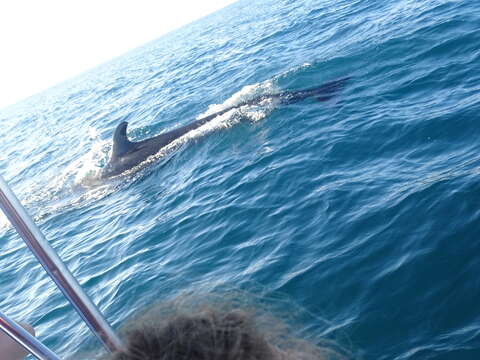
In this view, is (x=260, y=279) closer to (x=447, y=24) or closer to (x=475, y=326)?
(x=475, y=326)

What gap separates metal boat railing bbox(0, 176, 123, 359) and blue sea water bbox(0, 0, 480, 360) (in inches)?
112

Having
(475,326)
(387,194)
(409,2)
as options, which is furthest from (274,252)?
(409,2)

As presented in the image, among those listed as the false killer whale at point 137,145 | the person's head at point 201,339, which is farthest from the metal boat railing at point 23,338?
the false killer whale at point 137,145

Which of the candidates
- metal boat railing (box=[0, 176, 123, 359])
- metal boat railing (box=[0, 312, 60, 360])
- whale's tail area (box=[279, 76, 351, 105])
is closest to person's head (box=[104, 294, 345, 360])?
metal boat railing (box=[0, 176, 123, 359])

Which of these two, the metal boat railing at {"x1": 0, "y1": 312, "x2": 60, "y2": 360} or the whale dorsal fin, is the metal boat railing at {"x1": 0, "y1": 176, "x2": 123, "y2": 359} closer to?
the metal boat railing at {"x1": 0, "y1": 312, "x2": 60, "y2": 360}

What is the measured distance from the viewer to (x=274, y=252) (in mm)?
6301

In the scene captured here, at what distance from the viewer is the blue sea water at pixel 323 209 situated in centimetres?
485

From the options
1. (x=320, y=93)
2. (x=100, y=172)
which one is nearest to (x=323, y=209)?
(x=320, y=93)

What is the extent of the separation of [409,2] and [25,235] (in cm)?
1805

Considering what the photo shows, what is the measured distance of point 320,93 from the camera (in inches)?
467

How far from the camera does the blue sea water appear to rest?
15.9ft

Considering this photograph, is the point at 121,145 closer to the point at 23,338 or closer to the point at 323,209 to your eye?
the point at 323,209

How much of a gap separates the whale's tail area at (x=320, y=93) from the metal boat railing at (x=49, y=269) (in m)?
9.88

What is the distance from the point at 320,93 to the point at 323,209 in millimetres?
5579
